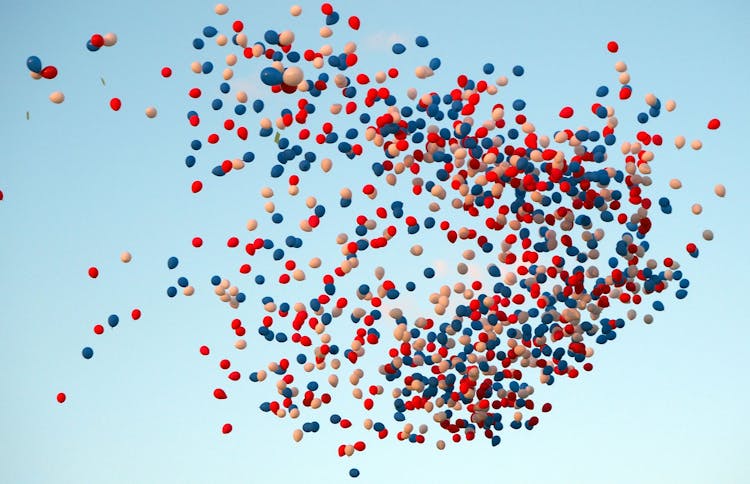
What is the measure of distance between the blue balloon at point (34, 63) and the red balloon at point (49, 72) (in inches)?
2.1

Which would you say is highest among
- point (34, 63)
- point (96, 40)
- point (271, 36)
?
point (271, 36)

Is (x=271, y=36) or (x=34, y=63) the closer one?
(x=34, y=63)

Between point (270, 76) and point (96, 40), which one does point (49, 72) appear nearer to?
point (96, 40)

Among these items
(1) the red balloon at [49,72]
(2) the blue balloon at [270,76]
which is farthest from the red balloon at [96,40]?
(2) the blue balloon at [270,76]

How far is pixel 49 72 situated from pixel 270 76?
2180 mm

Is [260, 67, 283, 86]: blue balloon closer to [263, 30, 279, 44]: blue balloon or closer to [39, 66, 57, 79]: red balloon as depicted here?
[263, 30, 279, 44]: blue balloon

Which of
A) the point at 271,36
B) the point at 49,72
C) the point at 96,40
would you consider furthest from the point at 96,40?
the point at 271,36

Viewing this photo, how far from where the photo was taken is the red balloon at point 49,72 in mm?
11578

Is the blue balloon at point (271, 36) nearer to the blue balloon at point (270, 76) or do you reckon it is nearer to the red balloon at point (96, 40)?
the blue balloon at point (270, 76)

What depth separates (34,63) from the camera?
11.5 m

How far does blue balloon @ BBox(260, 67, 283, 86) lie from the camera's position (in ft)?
38.2

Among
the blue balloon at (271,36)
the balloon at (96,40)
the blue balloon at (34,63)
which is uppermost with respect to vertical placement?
the blue balloon at (271,36)

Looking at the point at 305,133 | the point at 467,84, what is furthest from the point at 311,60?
the point at 467,84

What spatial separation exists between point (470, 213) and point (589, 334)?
70.8 inches
